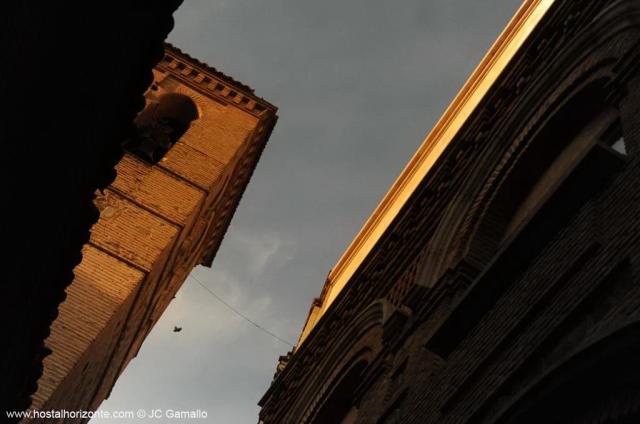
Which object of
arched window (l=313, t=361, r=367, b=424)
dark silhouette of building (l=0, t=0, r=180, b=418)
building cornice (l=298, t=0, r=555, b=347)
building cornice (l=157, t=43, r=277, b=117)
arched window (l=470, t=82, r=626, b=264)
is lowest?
dark silhouette of building (l=0, t=0, r=180, b=418)

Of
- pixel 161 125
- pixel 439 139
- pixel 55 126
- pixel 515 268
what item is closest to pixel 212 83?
pixel 161 125

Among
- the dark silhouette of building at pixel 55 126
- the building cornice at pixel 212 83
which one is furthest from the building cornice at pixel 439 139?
the building cornice at pixel 212 83

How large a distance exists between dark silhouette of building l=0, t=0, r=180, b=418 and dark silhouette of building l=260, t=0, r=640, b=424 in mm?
2554

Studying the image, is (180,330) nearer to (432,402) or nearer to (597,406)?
(432,402)

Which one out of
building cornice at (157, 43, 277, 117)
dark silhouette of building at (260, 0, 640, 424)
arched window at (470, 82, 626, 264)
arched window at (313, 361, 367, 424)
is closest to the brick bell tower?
building cornice at (157, 43, 277, 117)

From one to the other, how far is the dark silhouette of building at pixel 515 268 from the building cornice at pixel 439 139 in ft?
0.17

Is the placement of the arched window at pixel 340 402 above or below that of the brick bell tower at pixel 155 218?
below

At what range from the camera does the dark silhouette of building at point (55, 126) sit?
4.41 metres

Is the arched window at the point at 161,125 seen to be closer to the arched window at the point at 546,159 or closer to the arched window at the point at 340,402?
the arched window at the point at 340,402

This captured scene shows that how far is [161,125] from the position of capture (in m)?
20.2

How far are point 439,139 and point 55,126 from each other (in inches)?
348

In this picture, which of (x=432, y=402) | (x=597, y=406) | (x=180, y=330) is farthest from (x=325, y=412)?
(x=180, y=330)

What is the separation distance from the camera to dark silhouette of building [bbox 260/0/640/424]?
4.84m

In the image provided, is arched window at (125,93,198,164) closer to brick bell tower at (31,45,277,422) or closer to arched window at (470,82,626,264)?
brick bell tower at (31,45,277,422)
